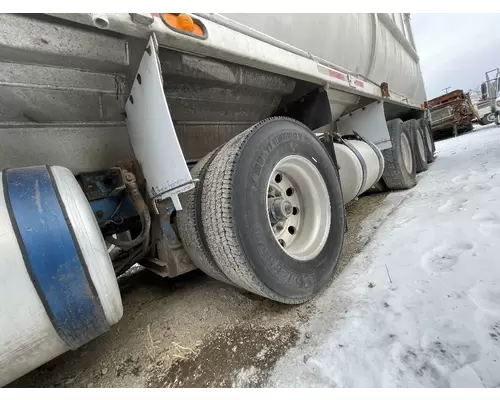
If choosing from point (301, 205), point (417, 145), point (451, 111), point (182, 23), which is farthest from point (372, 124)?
point (451, 111)

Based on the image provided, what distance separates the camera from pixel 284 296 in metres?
1.30

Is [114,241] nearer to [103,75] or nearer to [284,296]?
[103,75]

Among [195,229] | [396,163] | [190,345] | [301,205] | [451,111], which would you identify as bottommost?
[190,345]

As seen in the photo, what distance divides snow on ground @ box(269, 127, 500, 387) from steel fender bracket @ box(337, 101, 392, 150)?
1.64m

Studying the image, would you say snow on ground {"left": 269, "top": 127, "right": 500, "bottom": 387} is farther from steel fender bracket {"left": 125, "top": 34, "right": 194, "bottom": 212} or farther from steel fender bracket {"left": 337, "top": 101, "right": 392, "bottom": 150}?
steel fender bracket {"left": 337, "top": 101, "right": 392, "bottom": 150}

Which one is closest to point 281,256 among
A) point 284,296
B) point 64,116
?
point 284,296

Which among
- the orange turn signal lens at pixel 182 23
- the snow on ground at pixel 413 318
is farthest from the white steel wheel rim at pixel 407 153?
the orange turn signal lens at pixel 182 23

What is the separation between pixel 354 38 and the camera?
2527 millimetres

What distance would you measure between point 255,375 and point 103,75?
154 cm

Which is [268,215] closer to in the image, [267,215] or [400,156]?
[267,215]

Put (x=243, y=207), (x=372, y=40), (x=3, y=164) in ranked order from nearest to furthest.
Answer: (x=243, y=207) → (x=3, y=164) → (x=372, y=40)

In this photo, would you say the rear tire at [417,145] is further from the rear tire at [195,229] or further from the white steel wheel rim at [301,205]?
the rear tire at [195,229]

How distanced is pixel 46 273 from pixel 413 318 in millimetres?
1489

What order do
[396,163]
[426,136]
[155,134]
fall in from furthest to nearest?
1. [426,136]
2. [396,163]
3. [155,134]
